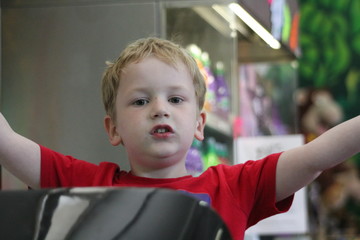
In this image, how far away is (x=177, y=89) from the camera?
187 cm

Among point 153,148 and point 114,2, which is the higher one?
point 114,2

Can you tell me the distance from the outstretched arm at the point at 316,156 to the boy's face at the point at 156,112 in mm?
236

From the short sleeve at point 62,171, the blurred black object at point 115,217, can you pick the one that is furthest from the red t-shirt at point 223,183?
the blurred black object at point 115,217

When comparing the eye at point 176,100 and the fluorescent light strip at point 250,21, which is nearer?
the eye at point 176,100

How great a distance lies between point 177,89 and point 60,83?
737 mm

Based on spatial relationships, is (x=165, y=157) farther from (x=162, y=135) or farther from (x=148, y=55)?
(x=148, y=55)

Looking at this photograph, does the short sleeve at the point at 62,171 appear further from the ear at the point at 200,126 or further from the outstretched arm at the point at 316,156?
the outstretched arm at the point at 316,156

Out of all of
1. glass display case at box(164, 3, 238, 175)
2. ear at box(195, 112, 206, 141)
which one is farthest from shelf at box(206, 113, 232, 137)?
ear at box(195, 112, 206, 141)

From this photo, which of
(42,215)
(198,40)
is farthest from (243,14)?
(42,215)

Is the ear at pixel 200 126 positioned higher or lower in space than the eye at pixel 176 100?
lower

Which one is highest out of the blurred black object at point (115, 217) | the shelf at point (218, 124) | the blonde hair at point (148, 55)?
the blonde hair at point (148, 55)

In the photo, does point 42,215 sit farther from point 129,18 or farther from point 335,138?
point 129,18

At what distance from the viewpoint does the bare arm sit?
1.81 meters

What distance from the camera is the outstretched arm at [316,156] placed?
5.36 feet
